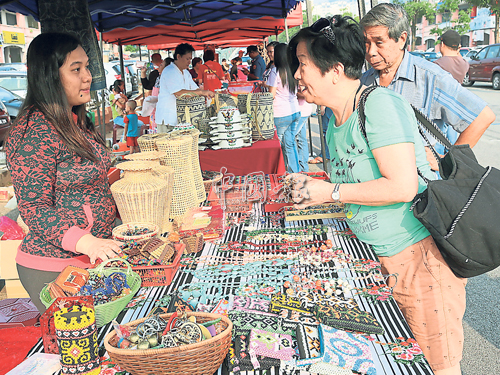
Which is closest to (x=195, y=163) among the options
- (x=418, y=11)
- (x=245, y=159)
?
(x=245, y=159)

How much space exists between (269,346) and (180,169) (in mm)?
1550

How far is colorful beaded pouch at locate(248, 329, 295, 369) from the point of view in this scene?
1.18 m

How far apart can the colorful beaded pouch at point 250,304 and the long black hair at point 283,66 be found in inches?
172

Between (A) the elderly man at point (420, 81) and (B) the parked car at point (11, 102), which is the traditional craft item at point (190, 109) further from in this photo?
(B) the parked car at point (11, 102)

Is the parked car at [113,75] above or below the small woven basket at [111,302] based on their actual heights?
above

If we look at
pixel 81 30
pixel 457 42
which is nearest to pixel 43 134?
pixel 81 30

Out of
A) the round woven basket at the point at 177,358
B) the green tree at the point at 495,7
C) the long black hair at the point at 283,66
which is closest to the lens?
the round woven basket at the point at 177,358

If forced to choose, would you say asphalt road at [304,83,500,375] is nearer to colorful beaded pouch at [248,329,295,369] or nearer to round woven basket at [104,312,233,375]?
colorful beaded pouch at [248,329,295,369]

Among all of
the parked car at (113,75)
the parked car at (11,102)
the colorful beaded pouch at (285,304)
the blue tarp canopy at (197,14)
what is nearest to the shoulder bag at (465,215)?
the colorful beaded pouch at (285,304)

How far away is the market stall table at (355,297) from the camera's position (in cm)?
117

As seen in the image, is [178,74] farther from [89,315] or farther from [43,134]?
[89,315]

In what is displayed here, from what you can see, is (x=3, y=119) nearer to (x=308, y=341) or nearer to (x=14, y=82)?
(x=14, y=82)

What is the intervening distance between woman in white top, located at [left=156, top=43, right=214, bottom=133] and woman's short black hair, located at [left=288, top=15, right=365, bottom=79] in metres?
3.70

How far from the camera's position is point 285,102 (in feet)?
18.9
